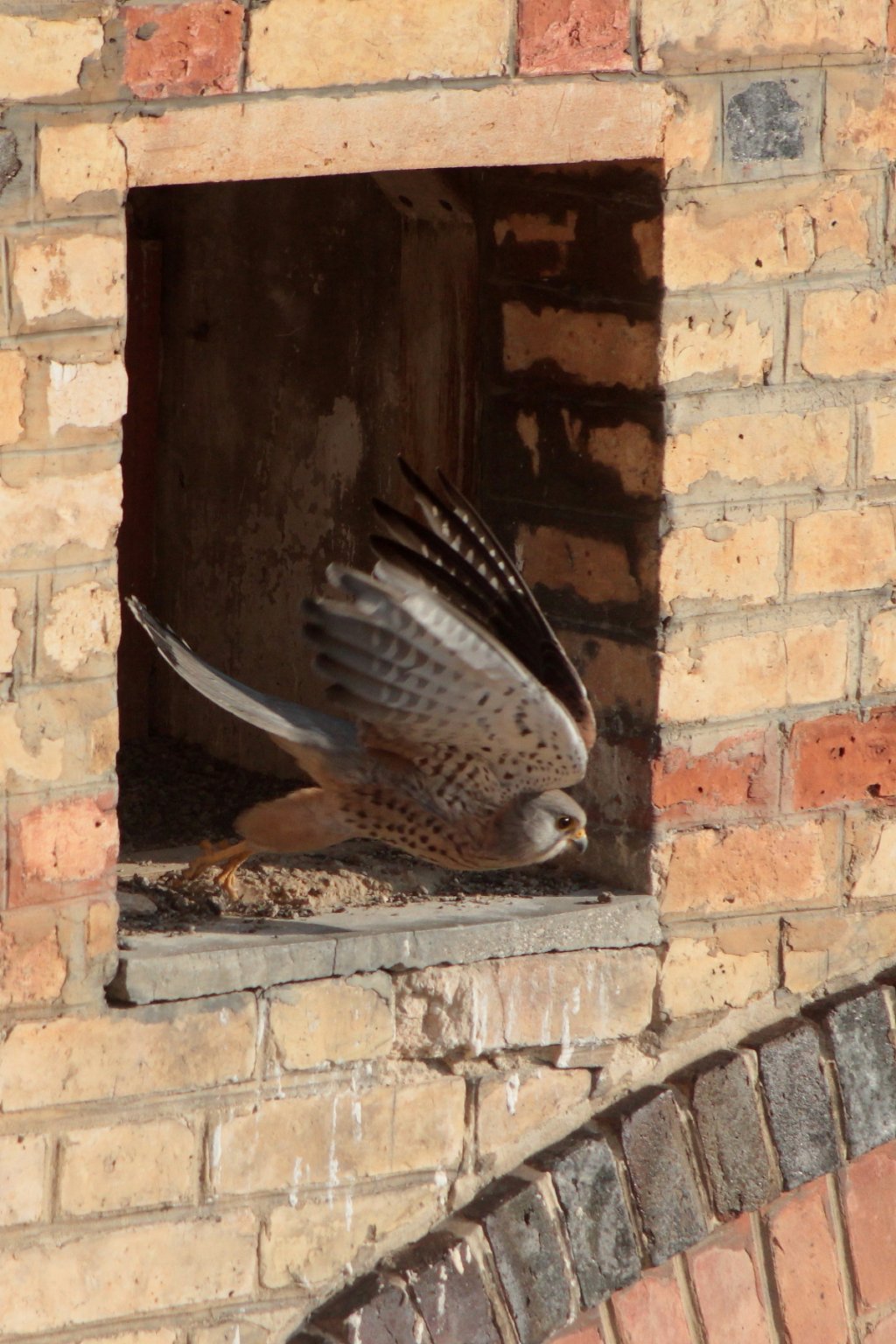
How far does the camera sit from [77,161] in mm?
2779

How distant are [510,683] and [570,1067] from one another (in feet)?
2.64

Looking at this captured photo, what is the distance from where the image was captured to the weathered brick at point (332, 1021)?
3.24 m

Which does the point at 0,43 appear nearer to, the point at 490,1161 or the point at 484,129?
the point at 484,129

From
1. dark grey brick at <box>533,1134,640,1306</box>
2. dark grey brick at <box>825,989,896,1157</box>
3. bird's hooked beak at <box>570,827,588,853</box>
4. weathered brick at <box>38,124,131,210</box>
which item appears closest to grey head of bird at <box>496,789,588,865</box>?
bird's hooked beak at <box>570,827,588,853</box>

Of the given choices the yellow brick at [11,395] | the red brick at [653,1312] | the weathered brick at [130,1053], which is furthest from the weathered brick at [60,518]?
the red brick at [653,1312]

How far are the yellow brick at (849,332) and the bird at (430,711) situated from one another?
61 cm

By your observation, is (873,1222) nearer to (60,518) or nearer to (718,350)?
(718,350)

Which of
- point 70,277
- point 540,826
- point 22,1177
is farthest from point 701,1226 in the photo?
point 70,277

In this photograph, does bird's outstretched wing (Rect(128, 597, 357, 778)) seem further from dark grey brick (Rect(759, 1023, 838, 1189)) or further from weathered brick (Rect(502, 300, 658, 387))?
dark grey brick (Rect(759, 1023, 838, 1189))

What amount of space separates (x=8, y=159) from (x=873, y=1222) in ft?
7.57

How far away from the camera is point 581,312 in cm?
345

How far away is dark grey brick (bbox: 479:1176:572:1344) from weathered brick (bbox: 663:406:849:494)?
1.16 meters

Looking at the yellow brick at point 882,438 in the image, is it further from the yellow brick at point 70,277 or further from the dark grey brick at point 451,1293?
the dark grey brick at point 451,1293

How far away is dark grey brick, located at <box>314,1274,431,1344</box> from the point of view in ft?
10.6
